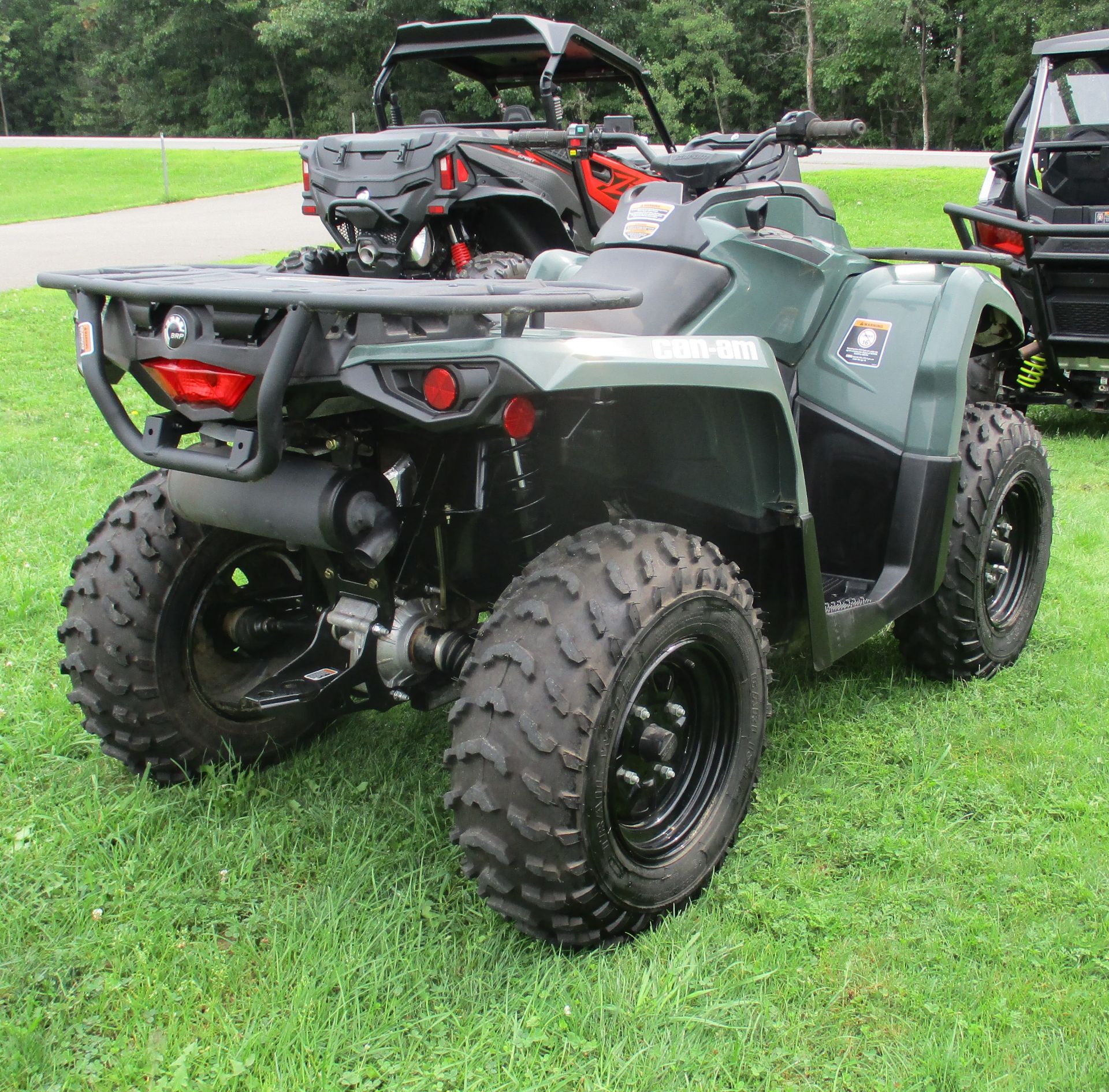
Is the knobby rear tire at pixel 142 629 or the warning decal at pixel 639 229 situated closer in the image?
the knobby rear tire at pixel 142 629

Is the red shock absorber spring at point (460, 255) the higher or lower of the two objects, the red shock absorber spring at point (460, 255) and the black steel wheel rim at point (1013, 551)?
the higher

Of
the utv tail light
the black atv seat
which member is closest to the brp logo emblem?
the black atv seat

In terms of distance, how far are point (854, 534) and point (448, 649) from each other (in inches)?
54.5

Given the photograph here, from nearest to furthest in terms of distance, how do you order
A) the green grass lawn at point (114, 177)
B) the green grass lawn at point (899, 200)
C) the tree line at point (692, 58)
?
the green grass lawn at point (899, 200) < the green grass lawn at point (114, 177) < the tree line at point (692, 58)

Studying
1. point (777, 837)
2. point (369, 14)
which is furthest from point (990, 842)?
point (369, 14)

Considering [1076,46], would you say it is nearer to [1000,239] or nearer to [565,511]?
[1000,239]

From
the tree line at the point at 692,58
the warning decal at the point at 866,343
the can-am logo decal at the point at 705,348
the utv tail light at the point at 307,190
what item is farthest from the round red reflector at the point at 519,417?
the tree line at the point at 692,58

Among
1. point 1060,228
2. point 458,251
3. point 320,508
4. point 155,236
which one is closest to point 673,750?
point 320,508

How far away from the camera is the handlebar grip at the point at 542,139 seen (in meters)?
3.09

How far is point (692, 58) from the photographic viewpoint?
123ft

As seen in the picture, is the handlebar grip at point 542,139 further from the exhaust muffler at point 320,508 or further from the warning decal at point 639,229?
the exhaust muffler at point 320,508

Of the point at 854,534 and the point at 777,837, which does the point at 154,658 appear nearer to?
the point at 777,837

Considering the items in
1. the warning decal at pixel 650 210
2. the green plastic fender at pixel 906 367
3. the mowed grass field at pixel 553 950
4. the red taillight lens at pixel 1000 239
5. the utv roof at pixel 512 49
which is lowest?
the mowed grass field at pixel 553 950

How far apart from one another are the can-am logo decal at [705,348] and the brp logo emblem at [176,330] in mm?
869
